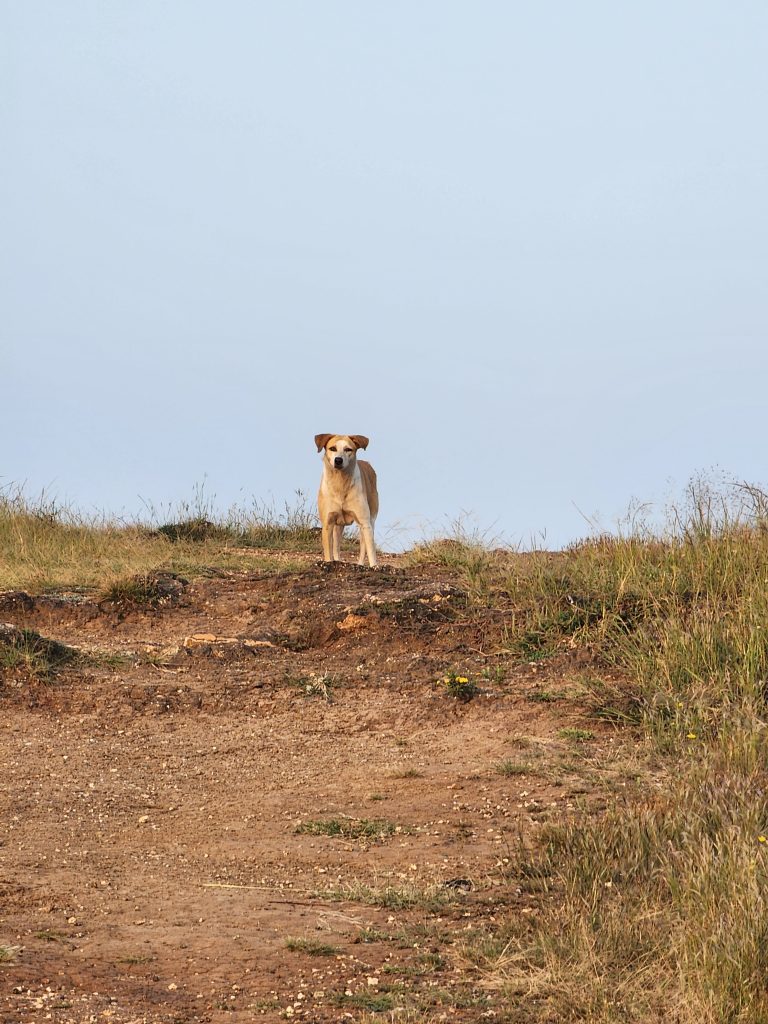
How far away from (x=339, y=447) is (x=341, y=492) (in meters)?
0.50

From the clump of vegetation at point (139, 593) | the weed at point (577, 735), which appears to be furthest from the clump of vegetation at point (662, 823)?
the clump of vegetation at point (139, 593)

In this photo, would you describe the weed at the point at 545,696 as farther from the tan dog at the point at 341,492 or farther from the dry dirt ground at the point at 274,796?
the tan dog at the point at 341,492

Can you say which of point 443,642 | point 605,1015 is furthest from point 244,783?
point 605,1015

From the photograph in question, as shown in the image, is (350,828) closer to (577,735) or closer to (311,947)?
(311,947)

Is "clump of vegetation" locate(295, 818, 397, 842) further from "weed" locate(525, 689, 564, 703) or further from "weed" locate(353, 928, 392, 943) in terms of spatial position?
"weed" locate(525, 689, 564, 703)

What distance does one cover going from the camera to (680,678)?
6.93m

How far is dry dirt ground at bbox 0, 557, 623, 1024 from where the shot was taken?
3879mm

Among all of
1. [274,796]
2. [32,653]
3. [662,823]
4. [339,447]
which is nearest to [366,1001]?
[662,823]

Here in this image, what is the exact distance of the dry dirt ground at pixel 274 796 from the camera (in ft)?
12.7

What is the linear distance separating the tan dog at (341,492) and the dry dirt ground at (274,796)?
166 centimetres

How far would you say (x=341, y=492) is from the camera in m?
11.9

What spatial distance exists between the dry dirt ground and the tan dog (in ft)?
5.45

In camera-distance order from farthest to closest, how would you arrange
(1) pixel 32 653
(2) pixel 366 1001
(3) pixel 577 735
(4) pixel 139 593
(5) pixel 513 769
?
(4) pixel 139 593 < (1) pixel 32 653 < (3) pixel 577 735 < (5) pixel 513 769 < (2) pixel 366 1001

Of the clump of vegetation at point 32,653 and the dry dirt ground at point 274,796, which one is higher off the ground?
the clump of vegetation at point 32,653
